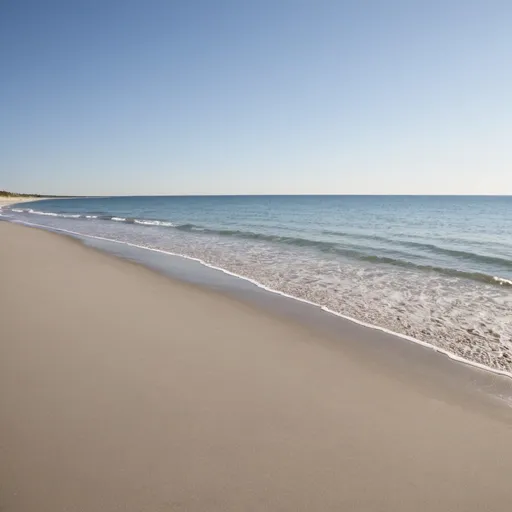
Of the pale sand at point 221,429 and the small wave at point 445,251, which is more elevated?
the small wave at point 445,251

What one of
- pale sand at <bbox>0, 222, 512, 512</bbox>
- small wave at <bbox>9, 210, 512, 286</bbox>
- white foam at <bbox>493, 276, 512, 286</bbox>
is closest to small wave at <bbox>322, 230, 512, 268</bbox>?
small wave at <bbox>9, 210, 512, 286</bbox>

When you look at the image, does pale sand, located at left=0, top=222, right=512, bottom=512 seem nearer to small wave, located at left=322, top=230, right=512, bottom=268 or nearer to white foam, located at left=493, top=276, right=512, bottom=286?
white foam, located at left=493, top=276, right=512, bottom=286

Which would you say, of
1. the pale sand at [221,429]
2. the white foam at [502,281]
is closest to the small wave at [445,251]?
the white foam at [502,281]

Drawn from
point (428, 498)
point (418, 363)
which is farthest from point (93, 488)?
point (418, 363)

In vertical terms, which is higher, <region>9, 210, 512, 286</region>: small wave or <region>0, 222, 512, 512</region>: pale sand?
<region>9, 210, 512, 286</region>: small wave

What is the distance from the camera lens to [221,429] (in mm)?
3426

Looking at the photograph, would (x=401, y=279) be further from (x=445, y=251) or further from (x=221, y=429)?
(x=221, y=429)

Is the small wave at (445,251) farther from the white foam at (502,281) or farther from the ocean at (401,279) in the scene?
the white foam at (502,281)

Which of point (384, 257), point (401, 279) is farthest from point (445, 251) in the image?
point (401, 279)

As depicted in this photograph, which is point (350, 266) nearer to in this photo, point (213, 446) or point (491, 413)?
point (491, 413)

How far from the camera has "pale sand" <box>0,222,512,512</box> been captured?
2678 mm

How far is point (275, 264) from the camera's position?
44.7 feet

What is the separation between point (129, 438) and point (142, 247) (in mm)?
15340

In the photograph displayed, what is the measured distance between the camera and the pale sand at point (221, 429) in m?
2.68
